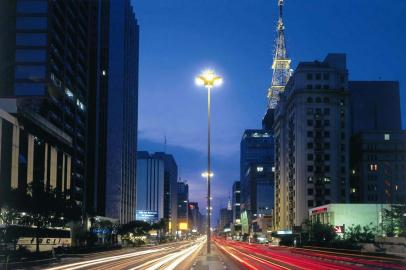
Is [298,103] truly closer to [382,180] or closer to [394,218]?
[382,180]

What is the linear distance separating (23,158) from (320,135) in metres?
88.6

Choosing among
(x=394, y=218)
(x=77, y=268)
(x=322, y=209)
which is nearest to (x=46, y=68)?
(x=322, y=209)

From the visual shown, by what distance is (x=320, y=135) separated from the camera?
168 m

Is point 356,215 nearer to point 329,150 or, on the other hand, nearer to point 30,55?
point 329,150

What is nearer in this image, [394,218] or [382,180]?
[394,218]

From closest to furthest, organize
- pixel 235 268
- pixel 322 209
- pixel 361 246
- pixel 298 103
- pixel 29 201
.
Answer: pixel 235 268
pixel 361 246
pixel 29 201
pixel 322 209
pixel 298 103

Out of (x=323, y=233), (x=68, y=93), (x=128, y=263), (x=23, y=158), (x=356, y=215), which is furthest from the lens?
(x=68, y=93)

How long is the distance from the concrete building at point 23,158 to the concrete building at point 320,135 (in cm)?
6964

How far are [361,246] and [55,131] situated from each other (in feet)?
224

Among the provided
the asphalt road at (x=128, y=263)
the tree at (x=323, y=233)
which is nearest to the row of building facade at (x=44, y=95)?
the asphalt road at (x=128, y=263)

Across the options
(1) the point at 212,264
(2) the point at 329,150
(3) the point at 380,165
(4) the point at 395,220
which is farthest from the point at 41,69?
(3) the point at 380,165

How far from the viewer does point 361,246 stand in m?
73.8

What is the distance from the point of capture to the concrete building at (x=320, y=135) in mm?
165875

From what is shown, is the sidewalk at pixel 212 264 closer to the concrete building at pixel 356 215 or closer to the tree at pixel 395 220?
the tree at pixel 395 220
